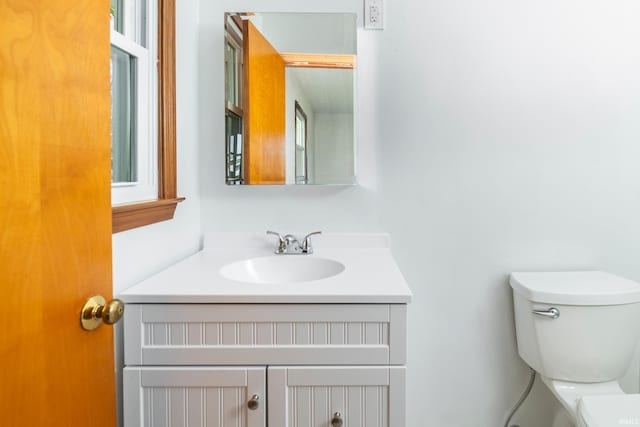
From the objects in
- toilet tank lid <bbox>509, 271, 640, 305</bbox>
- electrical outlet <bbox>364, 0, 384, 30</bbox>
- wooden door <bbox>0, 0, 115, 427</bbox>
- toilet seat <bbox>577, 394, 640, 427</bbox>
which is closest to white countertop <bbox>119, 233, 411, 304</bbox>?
wooden door <bbox>0, 0, 115, 427</bbox>

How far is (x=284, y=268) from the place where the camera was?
1.45m

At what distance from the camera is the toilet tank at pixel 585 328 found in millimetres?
1358

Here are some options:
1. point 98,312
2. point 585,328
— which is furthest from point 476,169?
point 98,312

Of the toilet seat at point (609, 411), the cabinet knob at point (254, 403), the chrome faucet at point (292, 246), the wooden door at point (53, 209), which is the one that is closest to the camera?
the wooden door at point (53, 209)

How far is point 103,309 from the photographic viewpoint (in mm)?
709

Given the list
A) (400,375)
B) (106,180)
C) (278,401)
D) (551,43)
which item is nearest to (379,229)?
(400,375)

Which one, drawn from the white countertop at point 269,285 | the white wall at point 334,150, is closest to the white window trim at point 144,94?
the white countertop at point 269,285

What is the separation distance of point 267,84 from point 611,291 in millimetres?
1379

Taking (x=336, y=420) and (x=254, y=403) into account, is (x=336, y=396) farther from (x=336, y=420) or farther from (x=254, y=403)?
(x=254, y=403)

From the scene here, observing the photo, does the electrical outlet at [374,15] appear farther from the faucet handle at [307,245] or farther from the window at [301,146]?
the faucet handle at [307,245]

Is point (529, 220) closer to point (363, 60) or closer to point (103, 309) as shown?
point (363, 60)

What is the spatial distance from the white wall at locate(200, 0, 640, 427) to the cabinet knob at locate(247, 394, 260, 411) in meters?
0.72

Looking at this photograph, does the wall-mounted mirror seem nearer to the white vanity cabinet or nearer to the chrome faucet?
the chrome faucet

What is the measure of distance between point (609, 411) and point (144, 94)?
1.58 m
